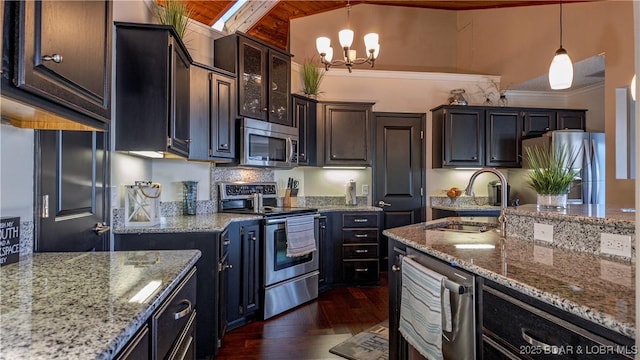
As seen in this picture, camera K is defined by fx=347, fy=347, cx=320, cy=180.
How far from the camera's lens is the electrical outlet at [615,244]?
55.2 inches

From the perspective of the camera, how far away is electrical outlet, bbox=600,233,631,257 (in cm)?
140

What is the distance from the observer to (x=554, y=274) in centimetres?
120

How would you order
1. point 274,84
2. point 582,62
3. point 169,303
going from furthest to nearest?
point 582,62 < point 274,84 < point 169,303

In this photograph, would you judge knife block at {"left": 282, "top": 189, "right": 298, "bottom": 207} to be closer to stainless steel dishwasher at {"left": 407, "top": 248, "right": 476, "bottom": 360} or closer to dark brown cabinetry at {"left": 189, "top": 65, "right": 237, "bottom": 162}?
dark brown cabinetry at {"left": 189, "top": 65, "right": 237, "bottom": 162}

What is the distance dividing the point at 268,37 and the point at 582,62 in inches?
173

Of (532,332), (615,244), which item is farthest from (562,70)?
(532,332)

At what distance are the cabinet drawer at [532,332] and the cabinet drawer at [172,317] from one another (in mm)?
1113

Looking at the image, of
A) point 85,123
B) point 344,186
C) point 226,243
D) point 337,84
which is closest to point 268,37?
point 337,84

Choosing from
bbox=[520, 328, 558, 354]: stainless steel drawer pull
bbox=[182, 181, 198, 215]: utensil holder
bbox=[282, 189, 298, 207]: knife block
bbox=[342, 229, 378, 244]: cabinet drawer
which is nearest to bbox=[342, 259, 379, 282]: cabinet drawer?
bbox=[342, 229, 378, 244]: cabinet drawer

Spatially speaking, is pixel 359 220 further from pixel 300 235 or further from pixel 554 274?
pixel 554 274

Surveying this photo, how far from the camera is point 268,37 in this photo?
5.79 m

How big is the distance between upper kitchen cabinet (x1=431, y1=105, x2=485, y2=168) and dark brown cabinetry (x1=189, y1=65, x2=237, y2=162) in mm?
2856

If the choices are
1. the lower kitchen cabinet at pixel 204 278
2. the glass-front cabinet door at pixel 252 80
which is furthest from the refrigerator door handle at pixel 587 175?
the lower kitchen cabinet at pixel 204 278

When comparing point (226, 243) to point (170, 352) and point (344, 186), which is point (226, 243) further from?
point (344, 186)
